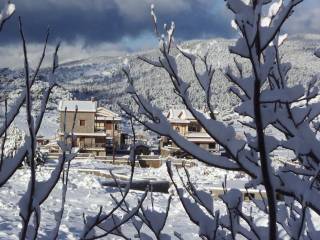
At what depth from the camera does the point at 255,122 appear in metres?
1.37

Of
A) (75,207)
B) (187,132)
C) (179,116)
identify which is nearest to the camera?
(75,207)

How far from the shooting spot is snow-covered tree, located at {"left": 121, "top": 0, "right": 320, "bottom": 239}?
130cm

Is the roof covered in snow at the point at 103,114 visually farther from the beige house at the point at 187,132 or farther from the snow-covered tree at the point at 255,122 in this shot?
the snow-covered tree at the point at 255,122

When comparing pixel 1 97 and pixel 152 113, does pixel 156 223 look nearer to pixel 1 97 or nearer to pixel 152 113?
pixel 152 113

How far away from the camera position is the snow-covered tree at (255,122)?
4.28 ft

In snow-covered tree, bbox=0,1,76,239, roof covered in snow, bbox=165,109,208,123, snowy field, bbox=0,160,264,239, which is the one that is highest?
roof covered in snow, bbox=165,109,208,123

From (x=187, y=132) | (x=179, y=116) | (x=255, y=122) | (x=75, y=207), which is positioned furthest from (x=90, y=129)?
(x=255, y=122)

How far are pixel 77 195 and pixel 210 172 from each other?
12461 millimetres

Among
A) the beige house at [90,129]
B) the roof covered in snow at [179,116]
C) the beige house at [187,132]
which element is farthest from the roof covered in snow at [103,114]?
the beige house at [187,132]

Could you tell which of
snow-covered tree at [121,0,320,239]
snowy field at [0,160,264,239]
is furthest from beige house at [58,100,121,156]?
snow-covered tree at [121,0,320,239]

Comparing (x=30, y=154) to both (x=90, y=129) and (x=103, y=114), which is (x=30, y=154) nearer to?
(x=90, y=129)

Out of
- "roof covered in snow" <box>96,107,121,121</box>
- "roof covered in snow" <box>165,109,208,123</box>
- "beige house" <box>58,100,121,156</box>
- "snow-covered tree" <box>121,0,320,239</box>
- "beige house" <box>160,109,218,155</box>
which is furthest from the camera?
"roof covered in snow" <box>96,107,121,121</box>

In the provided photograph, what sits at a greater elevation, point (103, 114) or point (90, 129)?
point (103, 114)

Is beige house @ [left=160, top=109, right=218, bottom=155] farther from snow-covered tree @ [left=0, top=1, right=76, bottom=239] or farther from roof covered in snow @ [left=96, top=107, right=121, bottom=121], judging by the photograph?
snow-covered tree @ [left=0, top=1, right=76, bottom=239]
